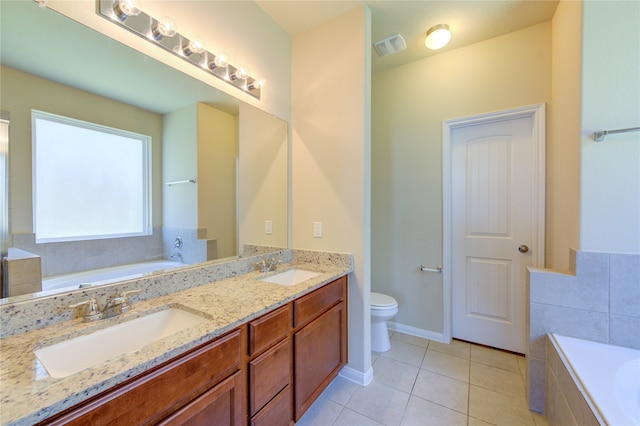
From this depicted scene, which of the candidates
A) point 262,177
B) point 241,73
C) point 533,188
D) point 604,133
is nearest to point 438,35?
point 604,133

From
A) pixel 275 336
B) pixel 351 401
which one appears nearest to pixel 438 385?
pixel 351 401

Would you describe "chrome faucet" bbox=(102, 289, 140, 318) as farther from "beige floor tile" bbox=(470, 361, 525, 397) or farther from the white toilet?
"beige floor tile" bbox=(470, 361, 525, 397)

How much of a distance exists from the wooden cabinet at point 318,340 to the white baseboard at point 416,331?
3.27 feet

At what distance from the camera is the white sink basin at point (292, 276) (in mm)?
1765

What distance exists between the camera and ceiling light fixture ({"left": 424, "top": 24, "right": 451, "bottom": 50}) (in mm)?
2014

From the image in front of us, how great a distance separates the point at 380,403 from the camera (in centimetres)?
167

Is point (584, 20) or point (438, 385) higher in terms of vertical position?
point (584, 20)

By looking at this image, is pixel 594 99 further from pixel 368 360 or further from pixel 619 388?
pixel 368 360

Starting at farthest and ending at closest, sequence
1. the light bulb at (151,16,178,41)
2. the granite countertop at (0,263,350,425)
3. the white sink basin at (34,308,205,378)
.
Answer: the light bulb at (151,16,178,41), the white sink basin at (34,308,205,378), the granite countertop at (0,263,350,425)

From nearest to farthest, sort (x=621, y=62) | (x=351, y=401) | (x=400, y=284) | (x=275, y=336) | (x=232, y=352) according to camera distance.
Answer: (x=232, y=352) → (x=275, y=336) → (x=621, y=62) → (x=351, y=401) → (x=400, y=284)

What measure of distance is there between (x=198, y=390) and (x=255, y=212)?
4.08ft

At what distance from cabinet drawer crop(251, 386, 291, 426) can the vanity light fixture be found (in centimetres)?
183

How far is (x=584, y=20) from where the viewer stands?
146cm

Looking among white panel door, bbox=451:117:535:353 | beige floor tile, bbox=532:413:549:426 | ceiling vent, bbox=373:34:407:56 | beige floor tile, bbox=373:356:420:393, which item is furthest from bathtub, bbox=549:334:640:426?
ceiling vent, bbox=373:34:407:56
